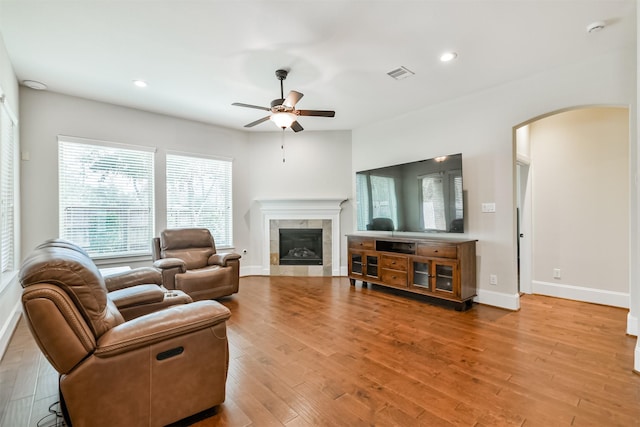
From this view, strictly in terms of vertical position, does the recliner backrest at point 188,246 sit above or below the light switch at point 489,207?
below

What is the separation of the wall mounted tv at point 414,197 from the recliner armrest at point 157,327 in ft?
10.3

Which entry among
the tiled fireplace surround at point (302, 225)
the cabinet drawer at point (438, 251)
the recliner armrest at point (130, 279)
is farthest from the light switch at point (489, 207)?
the recliner armrest at point (130, 279)

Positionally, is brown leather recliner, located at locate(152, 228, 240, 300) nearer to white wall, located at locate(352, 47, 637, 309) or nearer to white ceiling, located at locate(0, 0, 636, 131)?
white ceiling, located at locate(0, 0, 636, 131)

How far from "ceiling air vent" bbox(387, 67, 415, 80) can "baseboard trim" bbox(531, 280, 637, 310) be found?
353 cm

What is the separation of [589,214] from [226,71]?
4.93 meters

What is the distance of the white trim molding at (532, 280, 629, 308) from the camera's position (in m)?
3.60

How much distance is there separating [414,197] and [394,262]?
99cm

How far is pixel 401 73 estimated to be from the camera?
330 centimetres

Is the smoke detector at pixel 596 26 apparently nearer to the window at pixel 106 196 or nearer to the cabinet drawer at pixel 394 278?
the cabinet drawer at pixel 394 278

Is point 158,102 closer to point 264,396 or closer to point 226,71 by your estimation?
point 226,71

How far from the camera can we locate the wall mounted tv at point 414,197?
376 cm

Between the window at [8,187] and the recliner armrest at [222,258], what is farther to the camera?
the recliner armrest at [222,258]

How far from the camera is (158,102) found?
13.7 feet

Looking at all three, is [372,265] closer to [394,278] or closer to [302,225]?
[394,278]
